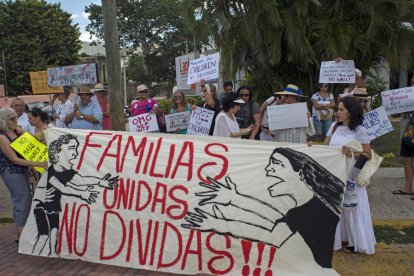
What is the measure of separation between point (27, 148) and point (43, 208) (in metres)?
0.74

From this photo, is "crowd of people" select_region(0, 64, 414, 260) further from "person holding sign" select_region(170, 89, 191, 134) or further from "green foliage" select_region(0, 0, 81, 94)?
"green foliage" select_region(0, 0, 81, 94)

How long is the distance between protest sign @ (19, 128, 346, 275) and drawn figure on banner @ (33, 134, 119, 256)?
10mm

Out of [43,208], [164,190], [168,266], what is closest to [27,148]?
[43,208]

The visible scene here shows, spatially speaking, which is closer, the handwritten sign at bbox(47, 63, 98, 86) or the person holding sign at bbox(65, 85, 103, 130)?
the person holding sign at bbox(65, 85, 103, 130)

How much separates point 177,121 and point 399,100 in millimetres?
3327

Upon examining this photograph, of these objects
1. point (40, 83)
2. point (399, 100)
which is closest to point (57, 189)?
point (399, 100)

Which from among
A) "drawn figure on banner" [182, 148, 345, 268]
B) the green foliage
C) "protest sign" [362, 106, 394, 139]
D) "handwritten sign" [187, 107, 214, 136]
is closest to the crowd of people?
"handwritten sign" [187, 107, 214, 136]

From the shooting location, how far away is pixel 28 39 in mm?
35938

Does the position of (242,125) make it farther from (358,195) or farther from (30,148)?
(30,148)

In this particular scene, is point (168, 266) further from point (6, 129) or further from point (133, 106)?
point (133, 106)

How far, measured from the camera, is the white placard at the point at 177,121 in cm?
673

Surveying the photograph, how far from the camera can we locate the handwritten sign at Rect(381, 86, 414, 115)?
6.25 metres

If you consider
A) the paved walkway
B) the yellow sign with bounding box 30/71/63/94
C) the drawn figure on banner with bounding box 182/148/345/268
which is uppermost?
the yellow sign with bounding box 30/71/63/94

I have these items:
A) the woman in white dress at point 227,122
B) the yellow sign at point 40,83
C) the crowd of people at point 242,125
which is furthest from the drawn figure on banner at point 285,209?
the yellow sign at point 40,83
